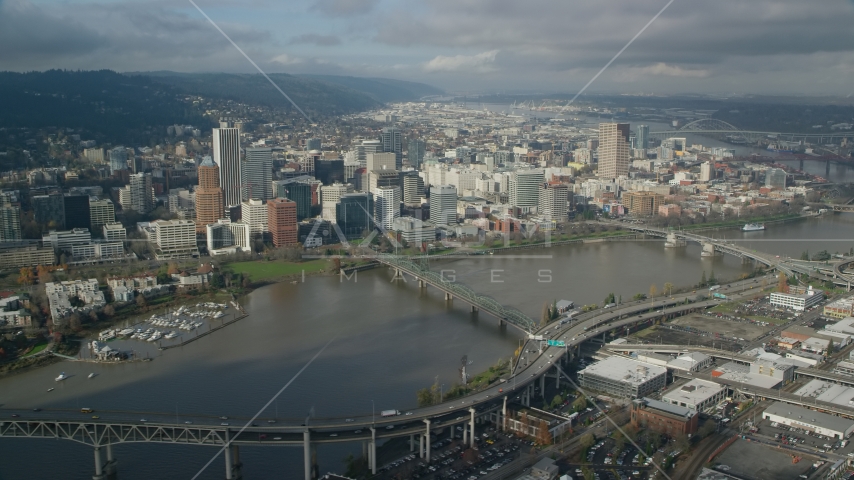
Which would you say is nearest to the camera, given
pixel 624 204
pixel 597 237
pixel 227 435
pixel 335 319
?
pixel 227 435

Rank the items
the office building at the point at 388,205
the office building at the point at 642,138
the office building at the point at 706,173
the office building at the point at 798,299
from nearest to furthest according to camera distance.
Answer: the office building at the point at 798,299 < the office building at the point at 388,205 < the office building at the point at 706,173 < the office building at the point at 642,138

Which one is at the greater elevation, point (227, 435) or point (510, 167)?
point (510, 167)

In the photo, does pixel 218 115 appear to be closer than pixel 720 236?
No

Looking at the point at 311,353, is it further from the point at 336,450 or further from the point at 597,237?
the point at 597,237

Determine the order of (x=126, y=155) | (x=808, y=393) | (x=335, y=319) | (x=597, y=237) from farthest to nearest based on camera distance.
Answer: (x=126, y=155) → (x=597, y=237) → (x=335, y=319) → (x=808, y=393)

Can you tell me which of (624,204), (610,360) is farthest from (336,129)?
(610,360)

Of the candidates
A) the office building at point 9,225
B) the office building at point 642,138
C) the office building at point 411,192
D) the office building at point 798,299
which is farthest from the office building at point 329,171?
the office building at point 642,138

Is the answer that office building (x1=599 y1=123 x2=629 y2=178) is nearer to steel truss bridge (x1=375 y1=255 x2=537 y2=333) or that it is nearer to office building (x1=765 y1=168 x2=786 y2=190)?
office building (x1=765 y1=168 x2=786 y2=190)

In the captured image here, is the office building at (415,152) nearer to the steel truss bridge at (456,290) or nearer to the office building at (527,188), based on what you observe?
the office building at (527,188)
